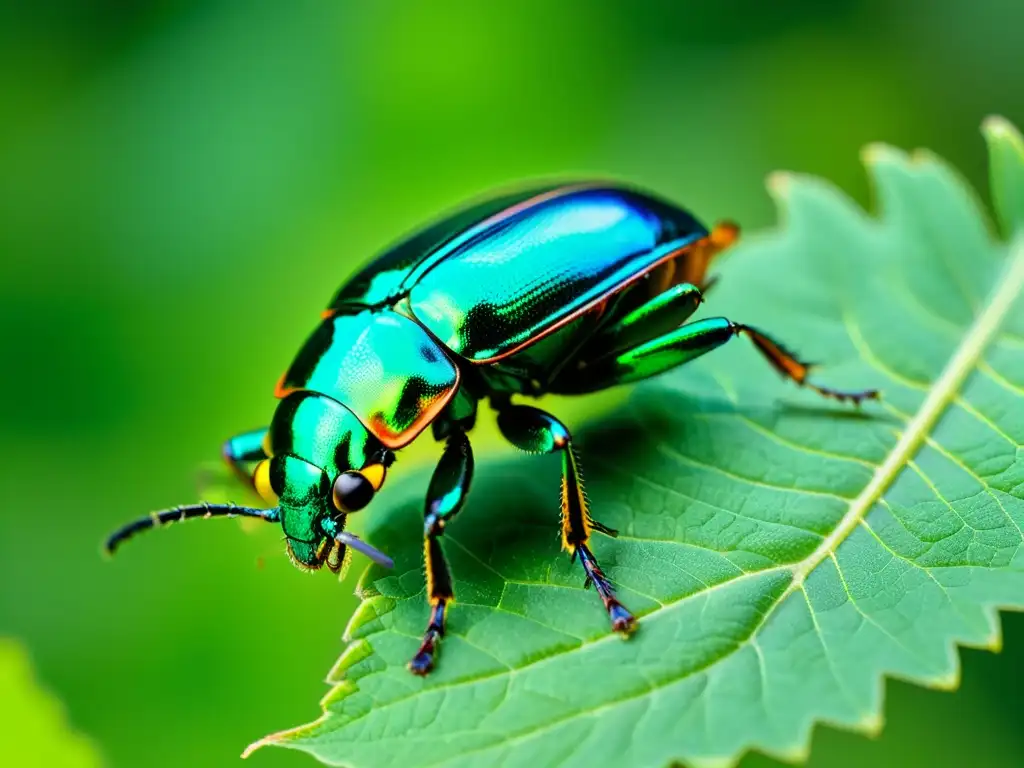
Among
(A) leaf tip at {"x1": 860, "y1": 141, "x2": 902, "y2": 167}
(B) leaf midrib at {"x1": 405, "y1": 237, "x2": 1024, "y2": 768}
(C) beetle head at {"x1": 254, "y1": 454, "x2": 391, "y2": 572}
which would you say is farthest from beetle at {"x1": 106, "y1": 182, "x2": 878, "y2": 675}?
(A) leaf tip at {"x1": 860, "y1": 141, "x2": 902, "y2": 167}

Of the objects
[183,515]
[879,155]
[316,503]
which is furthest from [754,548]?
[879,155]

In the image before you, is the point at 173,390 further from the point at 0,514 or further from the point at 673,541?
the point at 673,541

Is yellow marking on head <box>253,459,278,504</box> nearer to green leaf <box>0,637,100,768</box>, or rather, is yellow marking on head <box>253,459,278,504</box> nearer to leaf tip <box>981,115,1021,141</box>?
green leaf <box>0,637,100,768</box>

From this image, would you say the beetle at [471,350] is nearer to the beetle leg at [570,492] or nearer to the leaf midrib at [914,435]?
the beetle leg at [570,492]

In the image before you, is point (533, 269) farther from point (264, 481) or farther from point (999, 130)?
point (999, 130)

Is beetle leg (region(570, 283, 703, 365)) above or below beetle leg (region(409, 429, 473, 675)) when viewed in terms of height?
above
